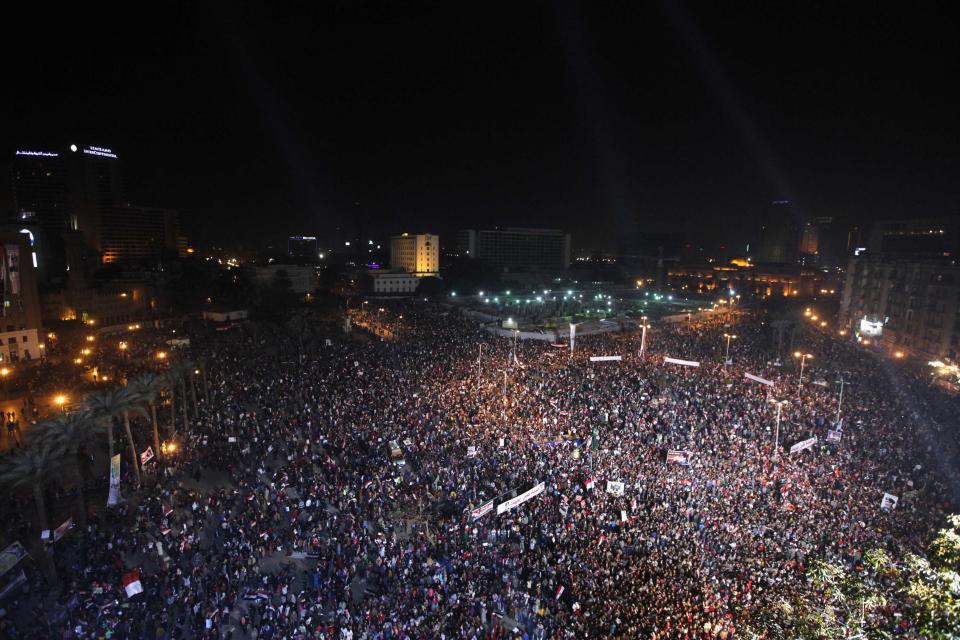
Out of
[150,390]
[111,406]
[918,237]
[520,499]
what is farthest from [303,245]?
[520,499]

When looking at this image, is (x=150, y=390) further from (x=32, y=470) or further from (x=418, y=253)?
(x=418, y=253)

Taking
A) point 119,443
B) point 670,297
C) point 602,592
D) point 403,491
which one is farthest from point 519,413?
point 670,297

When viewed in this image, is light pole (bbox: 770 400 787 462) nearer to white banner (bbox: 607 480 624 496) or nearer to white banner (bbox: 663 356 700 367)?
white banner (bbox: 607 480 624 496)

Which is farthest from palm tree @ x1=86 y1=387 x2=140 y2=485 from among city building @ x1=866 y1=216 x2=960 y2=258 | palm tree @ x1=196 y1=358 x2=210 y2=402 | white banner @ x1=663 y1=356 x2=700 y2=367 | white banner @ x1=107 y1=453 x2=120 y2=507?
city building @ x1=866 y1=216 x2=960 y2=258

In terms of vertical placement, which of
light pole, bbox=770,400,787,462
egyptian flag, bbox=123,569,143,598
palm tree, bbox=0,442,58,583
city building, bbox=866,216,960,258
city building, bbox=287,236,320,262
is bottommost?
egyptian flag, bbox=123,569,143,598

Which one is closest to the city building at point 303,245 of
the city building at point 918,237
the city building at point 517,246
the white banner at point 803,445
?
the city building at point 517,246
